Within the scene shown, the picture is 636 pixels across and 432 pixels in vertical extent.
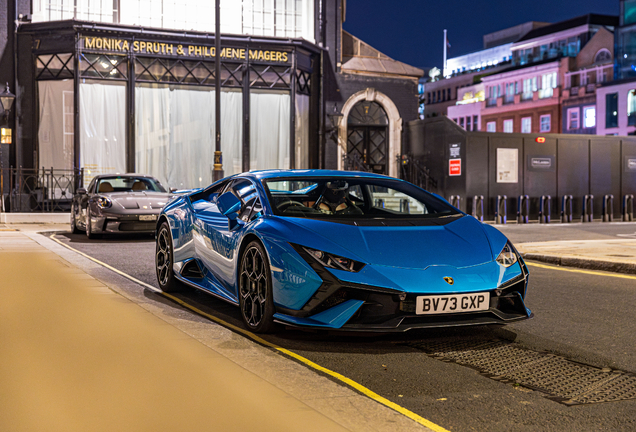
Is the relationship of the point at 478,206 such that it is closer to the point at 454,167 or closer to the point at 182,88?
the point at 454,167

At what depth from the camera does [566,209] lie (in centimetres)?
2620

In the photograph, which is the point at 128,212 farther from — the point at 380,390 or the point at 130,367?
the point at 380,390

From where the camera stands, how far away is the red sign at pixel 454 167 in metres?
25.0

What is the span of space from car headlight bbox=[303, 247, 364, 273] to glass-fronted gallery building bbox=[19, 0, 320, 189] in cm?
2159

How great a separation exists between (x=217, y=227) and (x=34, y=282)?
3.12 metres

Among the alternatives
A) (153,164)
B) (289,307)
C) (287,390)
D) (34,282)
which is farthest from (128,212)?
(153,164)

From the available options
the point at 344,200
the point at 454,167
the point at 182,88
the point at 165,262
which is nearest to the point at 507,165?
the point at 454,167

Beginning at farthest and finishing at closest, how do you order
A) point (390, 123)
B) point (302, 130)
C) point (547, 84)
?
point (547, 84)
point (390, 123)
point (302, 130)

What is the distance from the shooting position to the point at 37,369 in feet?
14.6

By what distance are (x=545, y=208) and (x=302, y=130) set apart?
9612 mm

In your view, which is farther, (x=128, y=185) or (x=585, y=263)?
(x=128, y=185)

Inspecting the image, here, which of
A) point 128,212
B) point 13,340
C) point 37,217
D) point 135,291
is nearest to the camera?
point 13,340

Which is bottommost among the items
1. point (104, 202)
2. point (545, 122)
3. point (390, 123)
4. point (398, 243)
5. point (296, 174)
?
point (398, 243)

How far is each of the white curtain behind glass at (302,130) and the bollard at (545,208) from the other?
8.97 meters
